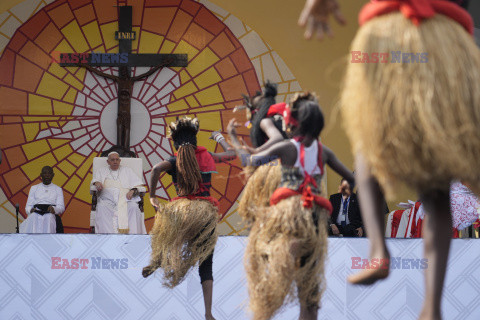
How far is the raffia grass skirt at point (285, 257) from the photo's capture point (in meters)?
3.61

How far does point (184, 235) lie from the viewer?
16.2ft

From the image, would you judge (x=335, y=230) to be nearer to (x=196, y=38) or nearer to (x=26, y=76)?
(x=196, y=38)

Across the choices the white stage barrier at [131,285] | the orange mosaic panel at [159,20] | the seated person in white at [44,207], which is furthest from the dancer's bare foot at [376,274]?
the orange mosaic panel at [159,20]

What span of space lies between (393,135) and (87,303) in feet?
12.4

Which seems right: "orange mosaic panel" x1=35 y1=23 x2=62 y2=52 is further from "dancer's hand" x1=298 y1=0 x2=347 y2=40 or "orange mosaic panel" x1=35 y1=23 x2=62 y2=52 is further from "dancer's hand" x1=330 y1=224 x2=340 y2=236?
"dancer's hand" x1=298 y1=0 x2=347 y2=40

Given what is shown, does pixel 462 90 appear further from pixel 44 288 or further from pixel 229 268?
pixel 44 288

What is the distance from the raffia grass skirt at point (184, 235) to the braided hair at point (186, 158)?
0.11m

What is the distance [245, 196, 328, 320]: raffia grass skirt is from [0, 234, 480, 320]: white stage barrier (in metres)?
1.62

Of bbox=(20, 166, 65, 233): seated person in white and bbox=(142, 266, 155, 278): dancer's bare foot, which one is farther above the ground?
bbox=(142, 266, 155, 278): dancer's bare foot

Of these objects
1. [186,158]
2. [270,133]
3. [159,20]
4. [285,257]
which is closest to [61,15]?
A: [159,20]

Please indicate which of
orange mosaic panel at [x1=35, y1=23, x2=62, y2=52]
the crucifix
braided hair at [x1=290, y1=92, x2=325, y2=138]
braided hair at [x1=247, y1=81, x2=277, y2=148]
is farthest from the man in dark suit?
orange mosaic panel at [x1=35, y1=23, x2=62, y2=52]

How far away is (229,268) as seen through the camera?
538 centimetres

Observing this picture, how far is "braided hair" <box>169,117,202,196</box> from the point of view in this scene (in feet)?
16.5

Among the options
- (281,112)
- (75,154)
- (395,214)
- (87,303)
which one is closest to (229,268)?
(87,303)
